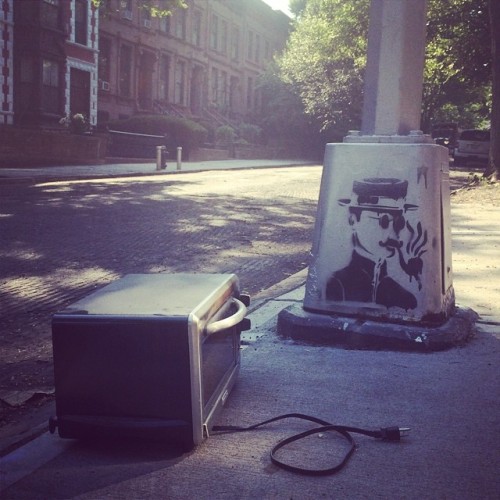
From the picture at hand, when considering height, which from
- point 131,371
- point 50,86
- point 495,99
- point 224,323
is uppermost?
point 50,86

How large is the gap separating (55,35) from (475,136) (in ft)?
69.5

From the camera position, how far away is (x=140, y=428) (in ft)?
8.64

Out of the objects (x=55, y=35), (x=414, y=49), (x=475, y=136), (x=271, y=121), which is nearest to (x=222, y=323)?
(x=414, y=49)

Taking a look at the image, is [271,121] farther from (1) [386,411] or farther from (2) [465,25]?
(1) [386,411]

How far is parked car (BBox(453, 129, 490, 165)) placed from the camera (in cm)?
3453

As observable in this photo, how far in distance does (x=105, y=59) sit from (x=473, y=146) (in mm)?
19458

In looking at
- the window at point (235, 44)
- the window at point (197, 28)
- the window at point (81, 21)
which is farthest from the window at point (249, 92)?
the window at point (81, 21)

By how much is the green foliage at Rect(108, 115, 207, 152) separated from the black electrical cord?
30.6 meters

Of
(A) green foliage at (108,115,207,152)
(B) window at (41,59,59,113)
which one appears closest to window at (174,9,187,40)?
(A) green foliage at (108,115,207,152)

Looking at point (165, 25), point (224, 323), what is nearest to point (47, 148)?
point (165, 25)

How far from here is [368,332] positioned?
13.0 feet

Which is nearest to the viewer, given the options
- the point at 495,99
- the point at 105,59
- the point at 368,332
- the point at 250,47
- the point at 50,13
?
the point at 368,332

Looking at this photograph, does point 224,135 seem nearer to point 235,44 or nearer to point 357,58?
point 357,58

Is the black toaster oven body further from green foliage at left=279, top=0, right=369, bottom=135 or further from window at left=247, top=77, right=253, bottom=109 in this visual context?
window at left=247, top=77, right=253, bottom=109
